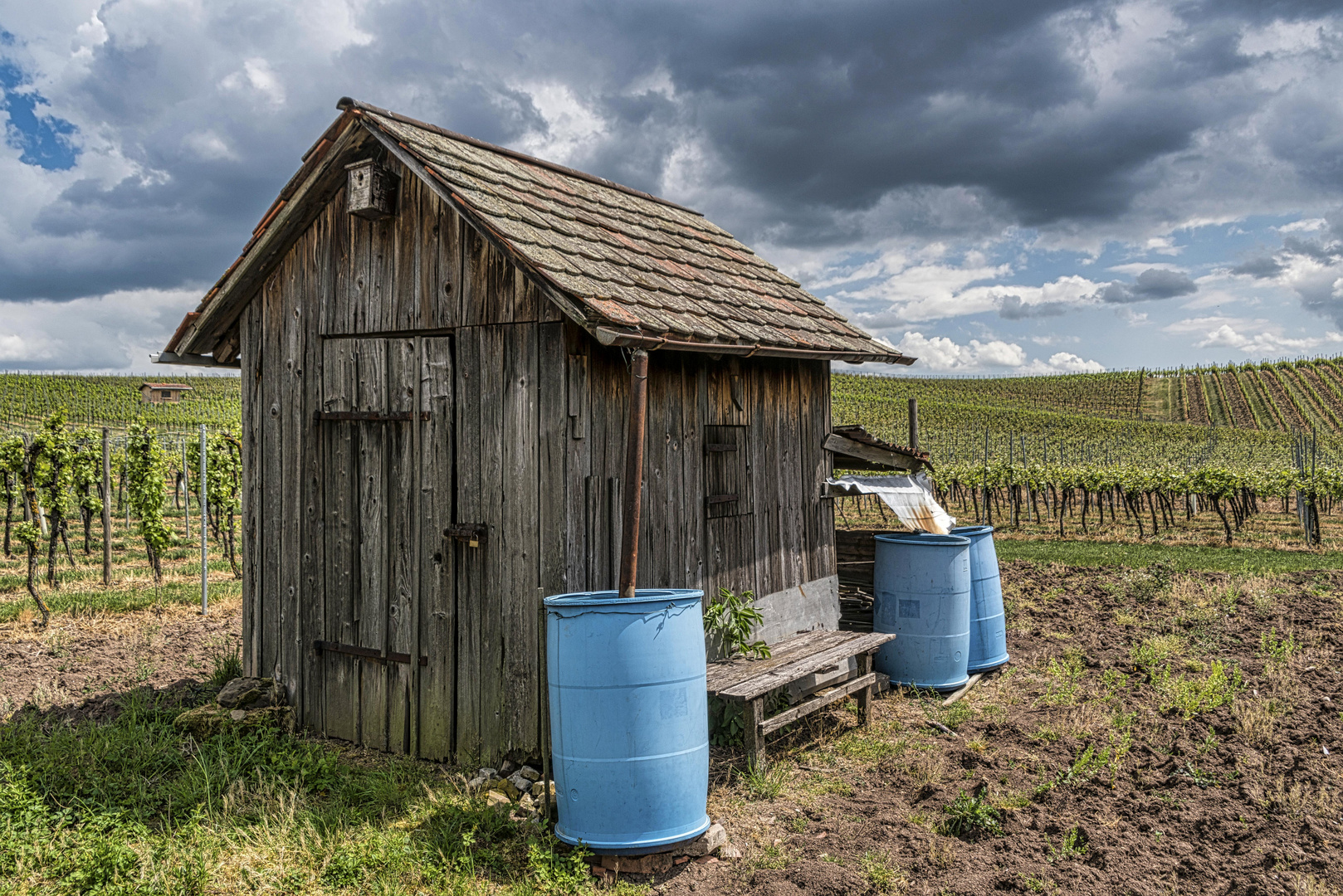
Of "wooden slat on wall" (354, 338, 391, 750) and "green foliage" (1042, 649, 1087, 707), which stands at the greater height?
"wooden slat on wall" (354, 338, 391, 750)

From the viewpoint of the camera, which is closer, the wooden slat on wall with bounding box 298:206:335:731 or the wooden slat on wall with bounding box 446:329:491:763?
the wooden slat on wall with bounding box 446:329:491:763

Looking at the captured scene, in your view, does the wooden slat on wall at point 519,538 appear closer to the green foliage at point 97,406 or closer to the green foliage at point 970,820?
the green foliage at point 970,820

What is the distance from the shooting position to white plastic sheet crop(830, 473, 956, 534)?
26.1 ft

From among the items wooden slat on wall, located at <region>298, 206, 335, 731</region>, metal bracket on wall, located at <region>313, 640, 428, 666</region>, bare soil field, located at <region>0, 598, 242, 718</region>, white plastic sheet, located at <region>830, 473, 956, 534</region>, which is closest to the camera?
metal bracket on wall, located at <region>313, 640, 428, 666</region>

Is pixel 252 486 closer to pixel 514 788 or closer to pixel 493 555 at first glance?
pixel 493 555

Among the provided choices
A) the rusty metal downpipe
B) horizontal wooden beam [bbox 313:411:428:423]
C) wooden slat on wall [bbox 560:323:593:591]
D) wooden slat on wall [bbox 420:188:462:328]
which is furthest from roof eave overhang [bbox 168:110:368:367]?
the rusty metal downpipe

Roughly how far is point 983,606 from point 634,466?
15.5ft

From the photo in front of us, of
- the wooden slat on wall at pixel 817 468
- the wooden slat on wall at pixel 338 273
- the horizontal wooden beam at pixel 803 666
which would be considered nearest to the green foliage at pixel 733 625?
the horizontal wooden beam at pixel 803 666

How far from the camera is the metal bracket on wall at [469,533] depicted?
5570mm

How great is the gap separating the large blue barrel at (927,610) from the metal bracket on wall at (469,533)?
143 inches

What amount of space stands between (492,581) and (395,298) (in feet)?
6.84

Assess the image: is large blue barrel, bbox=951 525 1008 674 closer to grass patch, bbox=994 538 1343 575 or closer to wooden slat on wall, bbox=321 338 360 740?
wooden slat on wall, bbox=321 338 360 740

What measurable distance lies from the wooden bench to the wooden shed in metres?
0.60

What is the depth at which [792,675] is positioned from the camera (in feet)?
18.7
